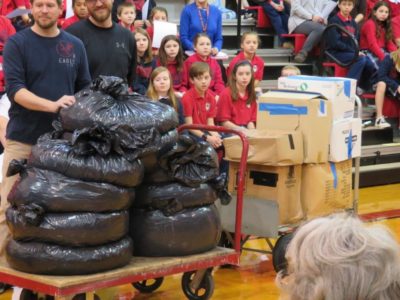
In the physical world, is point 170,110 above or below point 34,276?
above

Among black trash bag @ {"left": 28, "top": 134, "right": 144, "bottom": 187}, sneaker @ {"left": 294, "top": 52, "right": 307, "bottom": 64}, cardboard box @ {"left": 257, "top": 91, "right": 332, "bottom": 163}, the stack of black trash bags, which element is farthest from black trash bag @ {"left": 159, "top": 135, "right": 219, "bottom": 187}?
sneaker @ {"left": 294, "top": 52, "right": 307, "bottom": 64}

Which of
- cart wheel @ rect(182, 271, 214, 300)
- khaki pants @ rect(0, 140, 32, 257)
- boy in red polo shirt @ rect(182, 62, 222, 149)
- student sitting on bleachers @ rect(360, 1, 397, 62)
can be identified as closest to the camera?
khaki pants @ rect(0, 140, 32, 257)

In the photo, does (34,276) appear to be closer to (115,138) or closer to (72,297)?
(72,297)

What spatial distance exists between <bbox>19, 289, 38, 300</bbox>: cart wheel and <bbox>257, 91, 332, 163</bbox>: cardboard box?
2.34 m

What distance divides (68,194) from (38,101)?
26.3 inches

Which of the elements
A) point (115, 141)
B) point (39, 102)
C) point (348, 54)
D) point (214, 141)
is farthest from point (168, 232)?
point (348, 54)

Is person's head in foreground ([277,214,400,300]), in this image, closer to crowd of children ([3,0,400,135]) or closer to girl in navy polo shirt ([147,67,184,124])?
crowd of children ([3,0,400,135])

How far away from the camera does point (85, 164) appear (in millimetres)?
4523

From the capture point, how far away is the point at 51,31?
5082 mm

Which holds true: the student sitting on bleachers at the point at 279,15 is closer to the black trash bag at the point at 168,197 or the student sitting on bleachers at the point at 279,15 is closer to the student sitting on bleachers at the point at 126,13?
the student sitting on bleachers at the point at 126,13

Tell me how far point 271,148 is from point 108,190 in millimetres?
2015

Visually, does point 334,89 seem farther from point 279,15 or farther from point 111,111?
point 279,15

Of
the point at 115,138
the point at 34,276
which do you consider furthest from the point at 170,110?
the point at 34,276

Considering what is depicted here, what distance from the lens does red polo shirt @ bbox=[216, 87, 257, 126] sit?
26.3 ft
